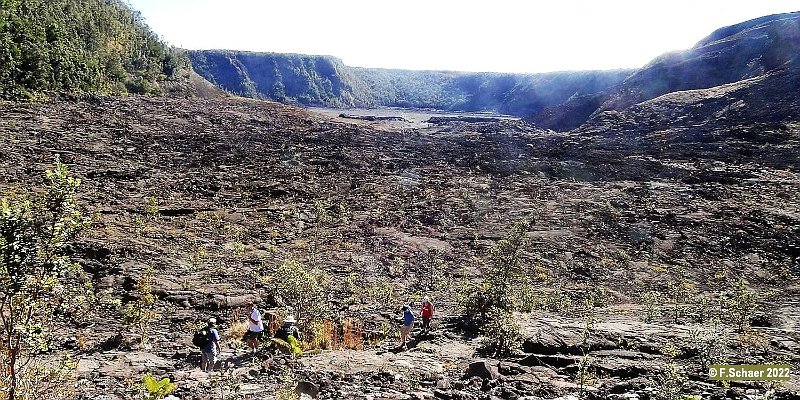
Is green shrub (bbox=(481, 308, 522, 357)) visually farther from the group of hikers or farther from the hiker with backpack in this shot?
the hiker with backpack

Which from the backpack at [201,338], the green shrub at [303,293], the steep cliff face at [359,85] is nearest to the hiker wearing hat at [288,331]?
the green shrub at [303,293]

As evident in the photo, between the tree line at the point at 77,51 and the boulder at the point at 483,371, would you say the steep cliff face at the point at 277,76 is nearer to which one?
the tree line at the point at 77,51

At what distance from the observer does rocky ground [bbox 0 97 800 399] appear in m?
6.91

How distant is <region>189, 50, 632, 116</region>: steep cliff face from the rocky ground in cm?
7409

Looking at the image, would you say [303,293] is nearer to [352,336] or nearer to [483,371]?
[352,336]

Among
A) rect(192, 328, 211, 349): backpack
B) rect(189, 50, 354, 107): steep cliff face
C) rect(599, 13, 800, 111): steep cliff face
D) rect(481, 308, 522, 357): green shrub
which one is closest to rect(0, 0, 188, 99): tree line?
rect(192, 328, 211, 349): backpack

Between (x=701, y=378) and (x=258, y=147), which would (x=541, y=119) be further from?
(x=701, y=378)

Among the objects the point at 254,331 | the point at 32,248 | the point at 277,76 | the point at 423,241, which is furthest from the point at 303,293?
the point at 277,76

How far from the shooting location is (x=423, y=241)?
52.1 ft

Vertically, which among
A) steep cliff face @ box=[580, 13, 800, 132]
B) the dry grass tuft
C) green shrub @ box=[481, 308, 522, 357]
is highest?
steep cliff face @ box=[580, 13, 800, 132]

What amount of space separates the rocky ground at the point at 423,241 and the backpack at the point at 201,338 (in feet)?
0.87

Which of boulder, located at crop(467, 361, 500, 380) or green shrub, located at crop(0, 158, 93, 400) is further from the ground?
green shrub, located at crop(0, 158, 93, 400)

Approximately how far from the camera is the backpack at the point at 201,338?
7.29m

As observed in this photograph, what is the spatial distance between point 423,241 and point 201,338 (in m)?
9.03
